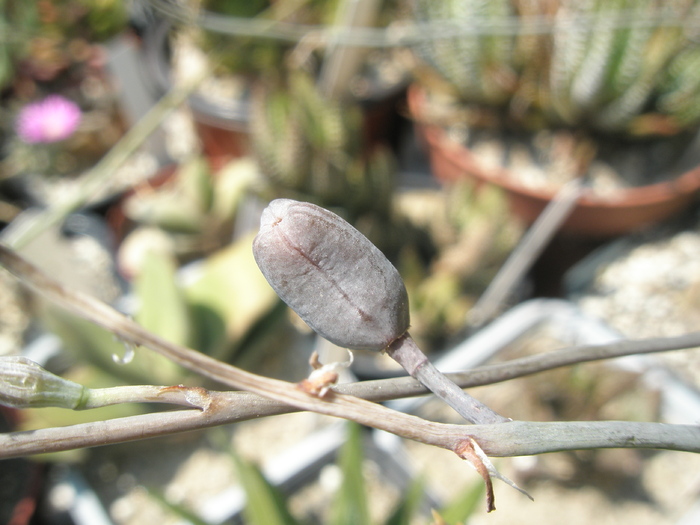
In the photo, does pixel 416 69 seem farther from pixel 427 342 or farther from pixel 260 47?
pixel 427 342

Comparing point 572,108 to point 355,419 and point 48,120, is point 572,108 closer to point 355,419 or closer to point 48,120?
point 355,419

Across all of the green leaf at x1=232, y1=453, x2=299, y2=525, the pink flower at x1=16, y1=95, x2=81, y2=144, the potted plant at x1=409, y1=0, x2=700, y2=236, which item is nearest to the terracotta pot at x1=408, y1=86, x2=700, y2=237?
the potted plant at x1=409, y1=0, x2=700, y2=236

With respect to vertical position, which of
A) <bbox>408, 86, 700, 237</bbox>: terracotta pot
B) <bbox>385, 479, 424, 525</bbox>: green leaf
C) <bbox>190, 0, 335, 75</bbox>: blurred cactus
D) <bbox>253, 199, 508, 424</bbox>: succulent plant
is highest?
<bbox>253, 199, 508, 424</bbox>: succulent plant

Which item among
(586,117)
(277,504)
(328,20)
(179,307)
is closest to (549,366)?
(277,504)

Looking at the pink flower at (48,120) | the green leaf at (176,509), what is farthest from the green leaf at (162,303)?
the pink flower at (48,120)

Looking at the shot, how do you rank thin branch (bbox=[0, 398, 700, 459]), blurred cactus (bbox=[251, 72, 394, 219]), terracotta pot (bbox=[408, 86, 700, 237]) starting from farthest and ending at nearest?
terracotta pot (bbox=[408, 86, 700, 237])
blurred cactus (bbox=[251, 72, 394, 219])
thin branch (bbox=[0, 398, 700, 459])

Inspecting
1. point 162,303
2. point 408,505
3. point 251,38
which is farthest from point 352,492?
point 251,38

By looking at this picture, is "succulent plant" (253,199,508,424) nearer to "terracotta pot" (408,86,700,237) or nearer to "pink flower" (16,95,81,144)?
"terracotta pot" (408,86,700,237)
